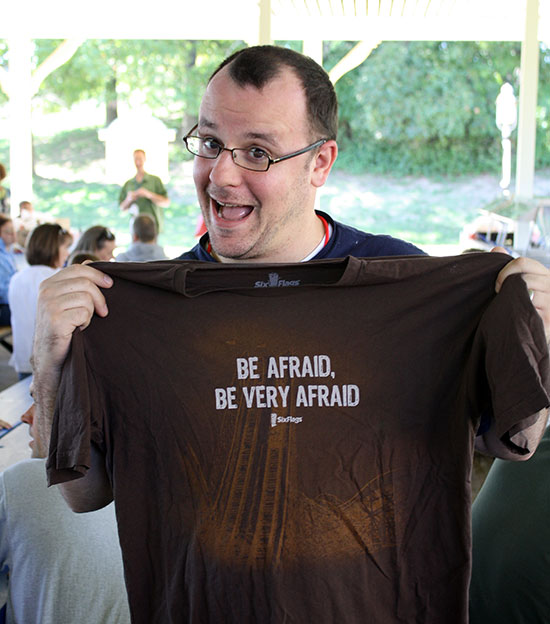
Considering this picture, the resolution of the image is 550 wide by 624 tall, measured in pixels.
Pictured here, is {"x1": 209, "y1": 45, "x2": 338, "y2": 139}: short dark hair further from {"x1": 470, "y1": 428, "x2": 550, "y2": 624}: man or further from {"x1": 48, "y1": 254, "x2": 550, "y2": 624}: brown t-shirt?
{"x1": 470, "y1": 428, "x2": 550, "y2": 624}: man

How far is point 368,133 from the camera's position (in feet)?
65.5

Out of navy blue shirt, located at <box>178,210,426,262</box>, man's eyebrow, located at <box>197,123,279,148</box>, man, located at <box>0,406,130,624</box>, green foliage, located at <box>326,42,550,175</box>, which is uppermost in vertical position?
green foliage, located at <box>326,42,550,175</box>

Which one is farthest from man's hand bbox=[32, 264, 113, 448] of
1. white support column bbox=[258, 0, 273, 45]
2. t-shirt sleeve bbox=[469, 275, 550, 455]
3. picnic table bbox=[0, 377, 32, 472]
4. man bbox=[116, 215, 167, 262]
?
white support column bbox=[258, 0, 273, 45]

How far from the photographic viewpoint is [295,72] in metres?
1.83

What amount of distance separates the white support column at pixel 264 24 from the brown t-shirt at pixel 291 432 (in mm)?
4932

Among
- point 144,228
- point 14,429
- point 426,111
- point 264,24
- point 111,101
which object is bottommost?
point 14,429

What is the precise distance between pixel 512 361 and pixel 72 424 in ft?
2.74

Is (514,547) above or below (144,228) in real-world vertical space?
below

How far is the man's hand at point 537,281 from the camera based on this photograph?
1.55m

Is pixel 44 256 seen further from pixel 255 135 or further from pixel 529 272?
pixel 529 272

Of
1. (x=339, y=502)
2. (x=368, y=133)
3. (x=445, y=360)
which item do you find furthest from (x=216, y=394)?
(x=368, y=133)

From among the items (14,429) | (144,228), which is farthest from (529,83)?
(14,429)

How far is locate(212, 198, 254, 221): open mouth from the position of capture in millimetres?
1772

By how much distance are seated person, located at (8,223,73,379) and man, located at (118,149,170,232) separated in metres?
2.69
